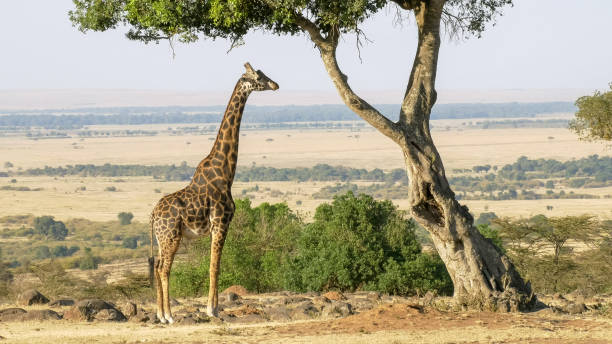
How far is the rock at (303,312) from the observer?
15.4 metres

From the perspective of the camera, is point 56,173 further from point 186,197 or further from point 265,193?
point 186,197

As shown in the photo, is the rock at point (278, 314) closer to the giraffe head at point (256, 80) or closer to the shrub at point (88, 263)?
the giraffe head at point (256, 80)

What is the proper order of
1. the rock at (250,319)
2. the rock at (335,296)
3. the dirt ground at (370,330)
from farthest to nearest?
the rock at (335,296)
the rock at (250,319)
the dirt ground at (370,330)

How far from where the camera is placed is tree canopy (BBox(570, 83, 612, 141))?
1144 inches

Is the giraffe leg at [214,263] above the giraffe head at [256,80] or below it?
below

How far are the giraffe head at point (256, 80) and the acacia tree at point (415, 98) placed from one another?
2.92 feet

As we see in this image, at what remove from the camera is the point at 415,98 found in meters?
15.7

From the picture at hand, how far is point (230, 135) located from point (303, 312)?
3.25 m

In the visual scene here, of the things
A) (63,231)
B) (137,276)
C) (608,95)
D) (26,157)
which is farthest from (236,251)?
(26,157)

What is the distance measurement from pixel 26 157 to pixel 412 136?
162109 millimetres

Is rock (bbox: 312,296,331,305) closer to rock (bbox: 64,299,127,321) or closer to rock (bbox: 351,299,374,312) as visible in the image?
rock (bbox: 351,299,374,312)

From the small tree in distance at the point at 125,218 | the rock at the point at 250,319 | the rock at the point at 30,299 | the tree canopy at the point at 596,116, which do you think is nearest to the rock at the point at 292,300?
the rock at the point at 250,319

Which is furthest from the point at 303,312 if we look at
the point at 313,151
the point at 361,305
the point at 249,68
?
the point at 313,151

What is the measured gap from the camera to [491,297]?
1552 centimetres
